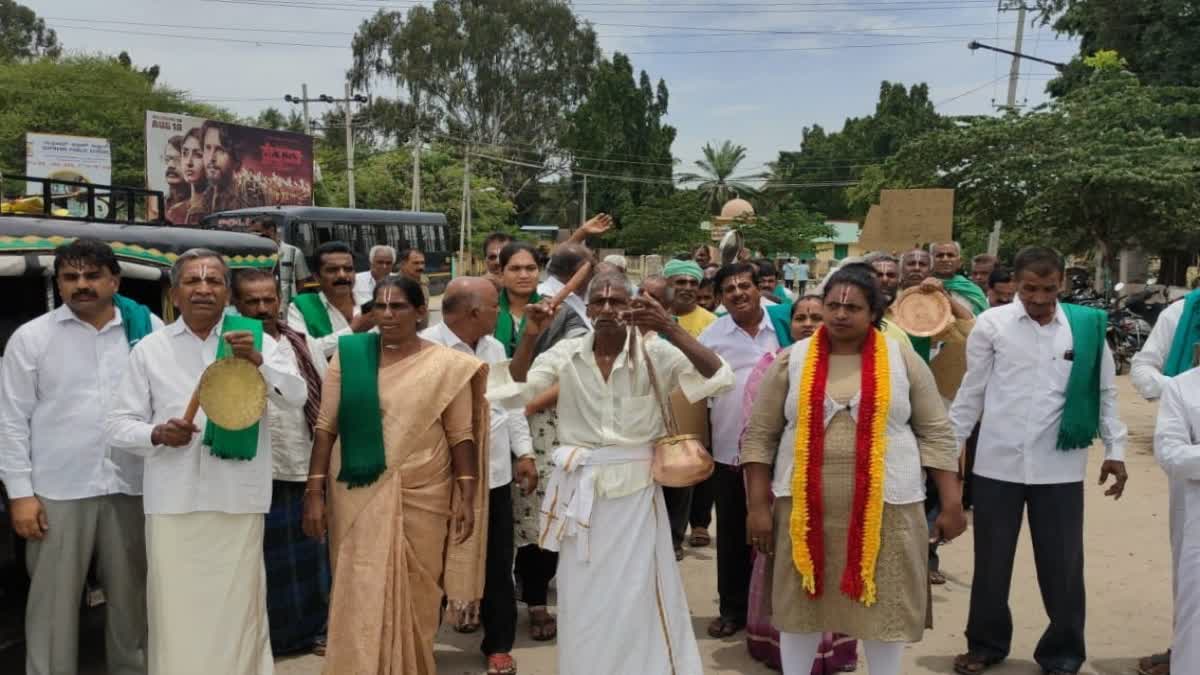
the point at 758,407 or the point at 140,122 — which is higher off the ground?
the point at 140,122

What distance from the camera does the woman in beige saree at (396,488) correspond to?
373 centimetres

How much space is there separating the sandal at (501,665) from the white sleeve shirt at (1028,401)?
7.41ft

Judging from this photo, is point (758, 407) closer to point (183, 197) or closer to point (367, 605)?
point (367, 605)

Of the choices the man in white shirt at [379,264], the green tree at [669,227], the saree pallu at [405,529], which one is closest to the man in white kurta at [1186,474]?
the saree pallu at [405,529]

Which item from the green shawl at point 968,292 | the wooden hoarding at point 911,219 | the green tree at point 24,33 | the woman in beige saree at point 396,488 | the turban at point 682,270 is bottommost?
the woman in beige saree at point 396,488

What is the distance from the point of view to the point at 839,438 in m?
3.71

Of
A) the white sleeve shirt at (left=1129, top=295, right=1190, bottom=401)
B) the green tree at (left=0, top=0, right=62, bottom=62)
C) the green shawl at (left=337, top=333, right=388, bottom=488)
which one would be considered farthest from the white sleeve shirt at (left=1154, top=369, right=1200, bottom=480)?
the green tree at (left=0, top=0, right=62, bottom=62)

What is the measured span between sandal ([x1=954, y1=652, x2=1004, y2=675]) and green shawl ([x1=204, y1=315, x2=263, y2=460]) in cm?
320

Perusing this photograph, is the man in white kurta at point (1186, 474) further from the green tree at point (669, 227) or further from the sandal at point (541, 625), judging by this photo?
the green tree at point (669, 227)

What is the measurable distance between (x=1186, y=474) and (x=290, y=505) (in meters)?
3.79

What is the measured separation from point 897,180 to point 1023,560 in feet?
60.4

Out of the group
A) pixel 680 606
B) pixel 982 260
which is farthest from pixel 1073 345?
pixel 982 260

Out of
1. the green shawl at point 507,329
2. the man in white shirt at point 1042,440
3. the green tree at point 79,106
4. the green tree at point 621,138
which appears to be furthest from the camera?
the green tree at point 621,138

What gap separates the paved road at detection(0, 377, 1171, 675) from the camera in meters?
4.73
